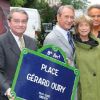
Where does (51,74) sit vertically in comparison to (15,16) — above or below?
below

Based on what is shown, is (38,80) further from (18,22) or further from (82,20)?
(82,20)

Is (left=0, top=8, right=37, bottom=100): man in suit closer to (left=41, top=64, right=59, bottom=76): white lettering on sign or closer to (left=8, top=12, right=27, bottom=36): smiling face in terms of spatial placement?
(left=8, top=12, right=27, bottom=36): smiling face

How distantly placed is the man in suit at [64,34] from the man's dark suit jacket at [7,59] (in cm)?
65

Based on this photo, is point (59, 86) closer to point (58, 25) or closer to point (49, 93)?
point (49, 93)

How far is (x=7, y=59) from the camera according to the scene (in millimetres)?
4922

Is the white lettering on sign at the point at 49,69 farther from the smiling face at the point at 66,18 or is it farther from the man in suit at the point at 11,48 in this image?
the smiling face at the point at 66,18

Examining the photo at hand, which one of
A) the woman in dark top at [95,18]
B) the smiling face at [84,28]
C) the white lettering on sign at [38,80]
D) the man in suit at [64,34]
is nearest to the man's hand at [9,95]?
the white lettering on sign at [38,80]

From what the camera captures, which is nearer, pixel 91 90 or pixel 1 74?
pixel 1 74

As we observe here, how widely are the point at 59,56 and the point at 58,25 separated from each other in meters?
0.64

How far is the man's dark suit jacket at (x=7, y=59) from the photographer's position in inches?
191

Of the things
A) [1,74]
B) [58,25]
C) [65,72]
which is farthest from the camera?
[58,25]

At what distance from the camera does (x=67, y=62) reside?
5.27 m

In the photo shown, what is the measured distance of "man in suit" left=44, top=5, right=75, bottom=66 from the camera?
18.4 ft

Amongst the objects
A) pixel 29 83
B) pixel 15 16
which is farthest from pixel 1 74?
pixel 15 16
